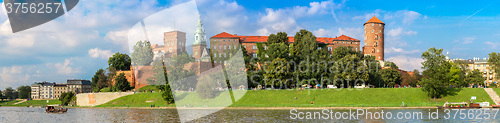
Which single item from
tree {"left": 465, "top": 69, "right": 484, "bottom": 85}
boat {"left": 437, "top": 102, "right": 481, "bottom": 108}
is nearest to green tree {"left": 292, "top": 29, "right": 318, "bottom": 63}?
boat {"left": 437, "top": 102, "right": 481, "bottom": 108}

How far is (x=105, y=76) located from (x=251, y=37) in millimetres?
43649

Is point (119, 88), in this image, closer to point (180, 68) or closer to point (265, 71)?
point (180, 68)

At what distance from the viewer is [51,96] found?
19188 cm

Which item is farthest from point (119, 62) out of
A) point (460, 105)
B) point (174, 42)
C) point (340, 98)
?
point (460, 105)

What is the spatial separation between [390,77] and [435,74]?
83.1 ft

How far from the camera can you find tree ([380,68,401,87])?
9312 centimetres

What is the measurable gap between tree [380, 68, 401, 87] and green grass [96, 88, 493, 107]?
2213 centimetres

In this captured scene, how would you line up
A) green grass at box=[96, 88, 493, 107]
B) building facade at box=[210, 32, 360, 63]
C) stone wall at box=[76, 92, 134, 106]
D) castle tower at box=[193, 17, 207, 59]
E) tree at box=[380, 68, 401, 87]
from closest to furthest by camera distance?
green grass at box=[96, 88, 493, 107] → stone wall at box=[76, 92, 134, 106] → tree at box=[380, 68, 401, 87] → building facade at box=[210, 32, 360, 63] → castle tower at box=[193, 17, 207, 59]

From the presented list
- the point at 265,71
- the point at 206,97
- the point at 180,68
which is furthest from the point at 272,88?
the point at 180,68

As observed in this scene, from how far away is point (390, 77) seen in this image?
95.2 metres

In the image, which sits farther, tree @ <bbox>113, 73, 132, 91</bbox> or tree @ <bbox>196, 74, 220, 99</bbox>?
tree @ <bbox>113, 73, 132, 91</bbox>

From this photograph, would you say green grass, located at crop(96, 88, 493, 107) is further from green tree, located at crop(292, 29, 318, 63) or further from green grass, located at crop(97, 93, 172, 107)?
green tree, located at crop(292, 29, 318, 63)

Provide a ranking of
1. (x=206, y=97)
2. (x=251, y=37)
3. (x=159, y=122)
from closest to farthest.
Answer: (x=159, y=122)
(x=206, y=97)
(x=251, y=37)

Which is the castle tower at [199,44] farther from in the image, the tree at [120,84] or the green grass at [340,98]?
the green grass at [340,98]
